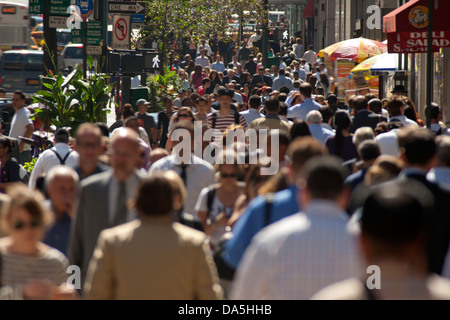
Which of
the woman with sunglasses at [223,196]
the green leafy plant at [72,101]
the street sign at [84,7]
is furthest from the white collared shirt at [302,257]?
the street sign at [84,7]

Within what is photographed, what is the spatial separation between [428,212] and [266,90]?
56.9ft

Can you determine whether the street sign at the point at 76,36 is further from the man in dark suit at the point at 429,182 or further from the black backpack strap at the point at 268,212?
the black backpack strap at the point at 268,212

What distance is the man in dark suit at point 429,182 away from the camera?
18.9ft

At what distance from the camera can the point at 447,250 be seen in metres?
5.81

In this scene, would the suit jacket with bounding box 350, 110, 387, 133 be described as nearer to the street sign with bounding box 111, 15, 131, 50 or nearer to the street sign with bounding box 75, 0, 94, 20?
the street sign with bounding box 75, 0, 94, 20

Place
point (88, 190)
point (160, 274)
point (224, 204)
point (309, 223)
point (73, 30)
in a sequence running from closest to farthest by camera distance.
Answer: point (309, 223) < point (160, 274) < point (88, 190) < point (224, 204) < point (73, 30)

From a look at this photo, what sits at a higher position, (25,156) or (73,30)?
(73,30)

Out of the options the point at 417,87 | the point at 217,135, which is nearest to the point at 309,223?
the point at 217,135

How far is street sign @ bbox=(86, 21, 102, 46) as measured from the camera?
2019cm

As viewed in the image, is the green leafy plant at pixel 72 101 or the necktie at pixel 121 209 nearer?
the necktie at pixel 121 209

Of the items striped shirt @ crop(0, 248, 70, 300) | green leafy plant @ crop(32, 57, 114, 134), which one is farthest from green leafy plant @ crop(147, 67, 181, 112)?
striped shirt @ crop(0, 248, 70, 300)

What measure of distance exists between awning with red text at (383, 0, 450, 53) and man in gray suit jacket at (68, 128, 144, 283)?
9.24 meters

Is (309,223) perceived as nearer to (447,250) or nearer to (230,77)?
(447,250)

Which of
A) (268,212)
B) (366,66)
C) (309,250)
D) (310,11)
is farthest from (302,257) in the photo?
(310,11)
